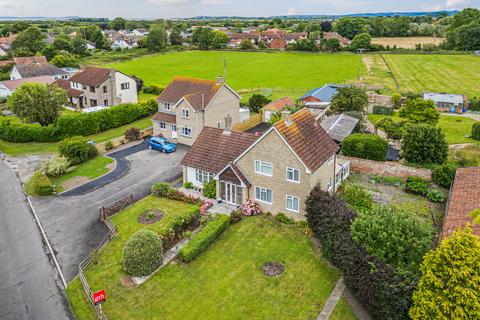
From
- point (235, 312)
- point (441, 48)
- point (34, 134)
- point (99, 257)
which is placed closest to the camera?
point (235, 312)

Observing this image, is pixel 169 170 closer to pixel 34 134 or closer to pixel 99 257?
pixel 99 257

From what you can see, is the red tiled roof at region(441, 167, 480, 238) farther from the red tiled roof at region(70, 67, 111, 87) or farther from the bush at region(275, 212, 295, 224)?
the red tiled roof at region(70, 67, 111, 87)

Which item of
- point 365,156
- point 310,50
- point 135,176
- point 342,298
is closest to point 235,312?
point 342,298

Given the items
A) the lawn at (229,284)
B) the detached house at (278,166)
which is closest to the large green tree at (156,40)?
the detached house at (278,166)

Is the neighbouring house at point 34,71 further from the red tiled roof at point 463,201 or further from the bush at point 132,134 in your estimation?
the red tiled roof at point 463,201

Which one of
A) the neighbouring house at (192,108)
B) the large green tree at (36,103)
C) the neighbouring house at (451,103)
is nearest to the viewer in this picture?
the neighbouring house at (192,108)

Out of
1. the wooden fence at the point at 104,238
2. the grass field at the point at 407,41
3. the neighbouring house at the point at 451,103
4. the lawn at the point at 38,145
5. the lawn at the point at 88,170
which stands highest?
the grass field at the point at 407,41

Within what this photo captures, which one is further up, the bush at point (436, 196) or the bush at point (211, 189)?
the bush at point (211, 189)
